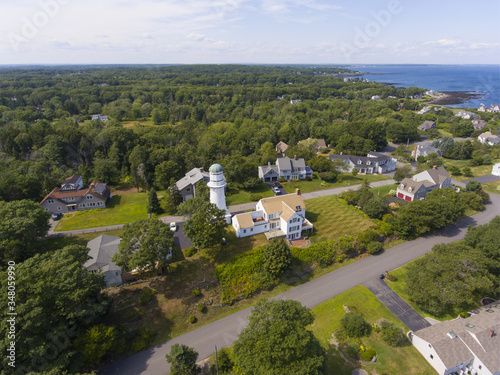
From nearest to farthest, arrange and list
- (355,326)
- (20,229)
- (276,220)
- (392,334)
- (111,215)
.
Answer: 1. (392,334)
2. (355,326)
3. (20,229)
4. (276,220)
5. (111,215)

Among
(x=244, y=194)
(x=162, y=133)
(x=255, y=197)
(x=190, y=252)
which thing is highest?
(x=162, y=133)

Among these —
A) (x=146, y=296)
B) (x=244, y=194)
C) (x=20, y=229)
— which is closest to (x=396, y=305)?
(x=146, y=296)

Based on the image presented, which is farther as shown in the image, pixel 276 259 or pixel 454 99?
pixel 454 99

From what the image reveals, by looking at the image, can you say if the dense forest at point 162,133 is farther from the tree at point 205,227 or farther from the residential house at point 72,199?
the tree at point 205,227

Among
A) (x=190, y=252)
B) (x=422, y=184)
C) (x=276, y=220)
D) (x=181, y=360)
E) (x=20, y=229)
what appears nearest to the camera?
(x=181, y=360)

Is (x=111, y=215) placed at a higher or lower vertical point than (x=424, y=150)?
lower

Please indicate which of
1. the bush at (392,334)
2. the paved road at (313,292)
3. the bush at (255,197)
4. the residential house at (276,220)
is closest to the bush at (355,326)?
the bush at (392,334)

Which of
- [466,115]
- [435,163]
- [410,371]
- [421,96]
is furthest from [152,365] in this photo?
[421,96]

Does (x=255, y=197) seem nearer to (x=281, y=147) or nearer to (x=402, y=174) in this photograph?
(x=402, y=174)
